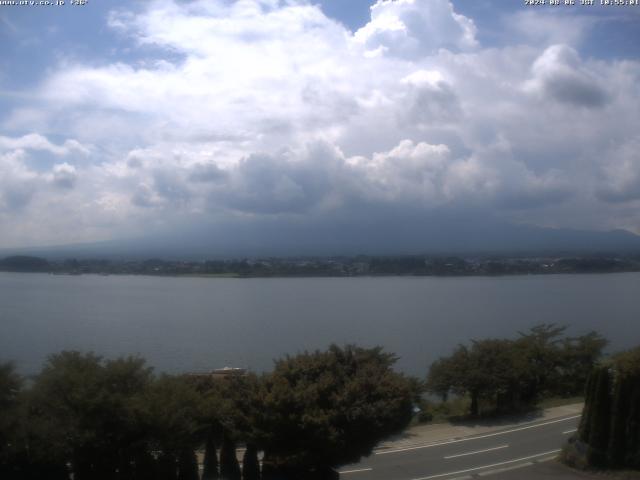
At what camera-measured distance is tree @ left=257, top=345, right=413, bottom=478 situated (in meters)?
10.3

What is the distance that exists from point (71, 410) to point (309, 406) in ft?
12.3

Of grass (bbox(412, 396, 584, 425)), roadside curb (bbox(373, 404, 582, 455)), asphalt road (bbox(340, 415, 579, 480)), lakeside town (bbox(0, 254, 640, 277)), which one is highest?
lakeside town (bbox(0, 254, 640, 277))

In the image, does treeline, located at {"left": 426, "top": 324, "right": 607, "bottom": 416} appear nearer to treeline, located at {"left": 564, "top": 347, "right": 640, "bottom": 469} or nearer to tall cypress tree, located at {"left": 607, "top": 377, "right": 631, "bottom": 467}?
treeline, located at {"left": 564, "top": 347, "right": 640, "bottom": 469}

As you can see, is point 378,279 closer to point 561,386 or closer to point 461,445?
point 561,386

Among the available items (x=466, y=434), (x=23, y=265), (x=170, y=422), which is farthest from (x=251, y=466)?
(x=23, y=265)

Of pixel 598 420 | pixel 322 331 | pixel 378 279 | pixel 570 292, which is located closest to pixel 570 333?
pixel 322 331

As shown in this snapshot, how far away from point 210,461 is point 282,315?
35.8 m

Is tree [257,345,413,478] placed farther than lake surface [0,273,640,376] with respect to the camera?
No

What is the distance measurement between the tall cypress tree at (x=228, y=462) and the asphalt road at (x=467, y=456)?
2.57m

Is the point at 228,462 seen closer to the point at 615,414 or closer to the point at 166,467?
the point at 166,467

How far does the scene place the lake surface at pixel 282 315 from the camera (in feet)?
107

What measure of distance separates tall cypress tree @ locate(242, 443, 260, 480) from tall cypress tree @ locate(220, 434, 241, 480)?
0.46 ft

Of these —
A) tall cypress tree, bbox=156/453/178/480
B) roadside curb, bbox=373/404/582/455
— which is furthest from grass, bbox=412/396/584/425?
tall cypress tree, bbox=156/453/178/480

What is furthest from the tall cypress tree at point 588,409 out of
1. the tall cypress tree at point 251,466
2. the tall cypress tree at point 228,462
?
the tall cypress tree at point 228,462
